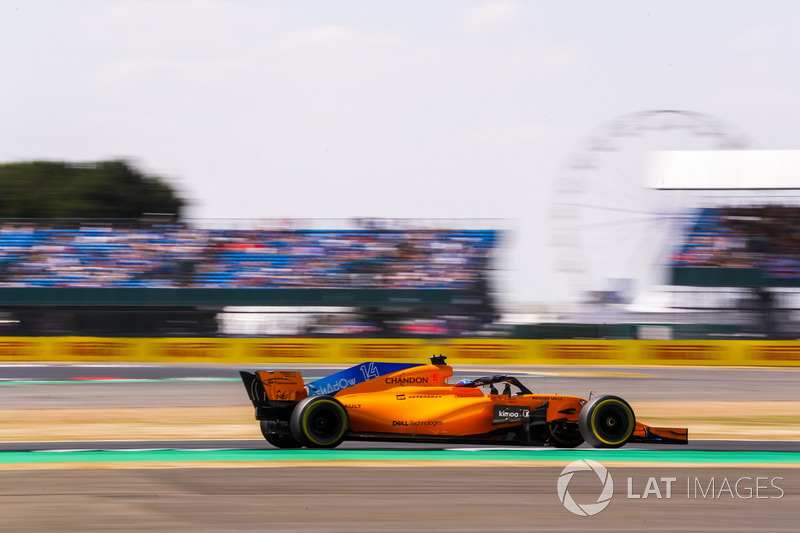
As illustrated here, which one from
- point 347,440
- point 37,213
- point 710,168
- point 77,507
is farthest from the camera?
point 37,213

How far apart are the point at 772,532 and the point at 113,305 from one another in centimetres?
2148

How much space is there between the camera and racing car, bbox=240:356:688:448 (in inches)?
309

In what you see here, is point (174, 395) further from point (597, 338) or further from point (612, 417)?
point (597, 338)

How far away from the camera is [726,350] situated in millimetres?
22516

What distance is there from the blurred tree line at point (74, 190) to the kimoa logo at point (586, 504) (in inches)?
1963

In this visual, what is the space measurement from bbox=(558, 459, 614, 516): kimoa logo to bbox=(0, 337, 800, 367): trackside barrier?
1460 cm

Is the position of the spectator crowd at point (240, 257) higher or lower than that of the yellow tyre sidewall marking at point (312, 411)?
higher

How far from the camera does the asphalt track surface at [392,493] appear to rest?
217 inches

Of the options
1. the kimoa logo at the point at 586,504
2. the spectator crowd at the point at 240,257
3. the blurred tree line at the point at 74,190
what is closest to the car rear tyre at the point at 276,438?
the kimoa logo at the point at 586,504

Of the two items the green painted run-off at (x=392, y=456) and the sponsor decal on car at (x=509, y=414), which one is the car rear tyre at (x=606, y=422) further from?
the sponsor decal on car at (x=509, y=414)

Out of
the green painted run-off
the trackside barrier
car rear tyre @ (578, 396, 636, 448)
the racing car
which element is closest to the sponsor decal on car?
the racing car

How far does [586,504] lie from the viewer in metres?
5.97

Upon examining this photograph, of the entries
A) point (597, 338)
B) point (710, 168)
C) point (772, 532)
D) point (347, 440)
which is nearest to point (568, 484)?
point (772, 532)

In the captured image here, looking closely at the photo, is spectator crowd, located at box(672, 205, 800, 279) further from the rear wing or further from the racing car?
the rear wing
